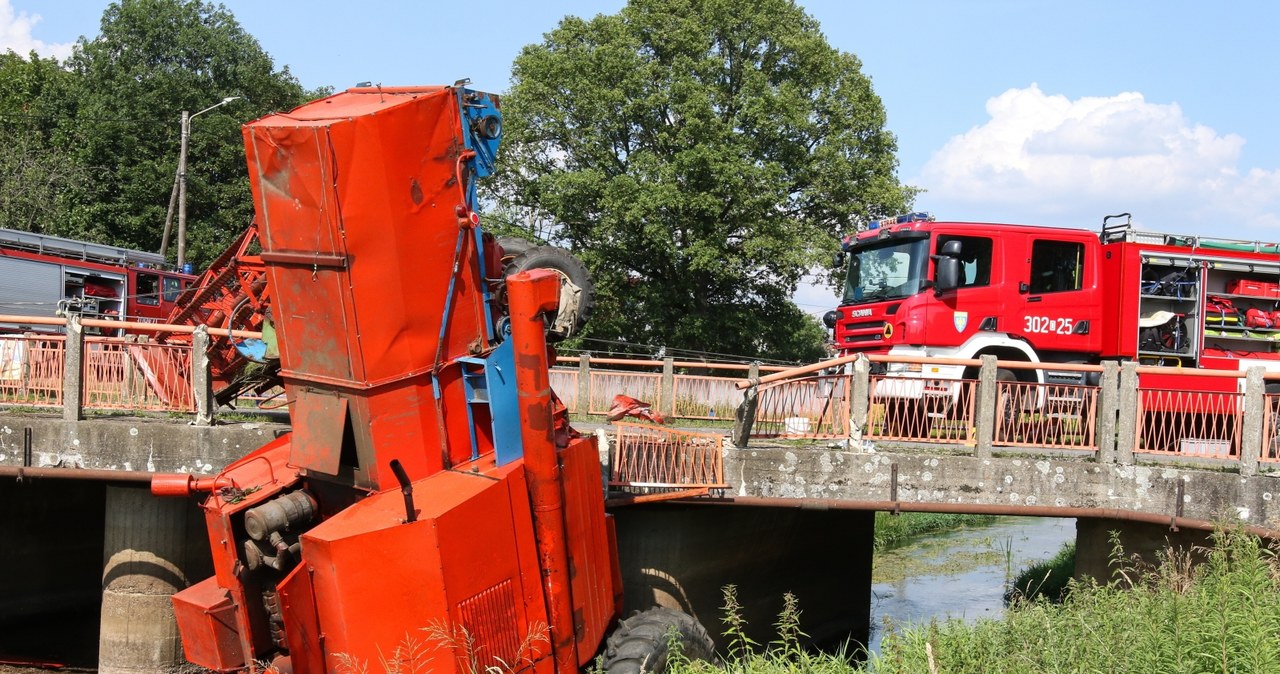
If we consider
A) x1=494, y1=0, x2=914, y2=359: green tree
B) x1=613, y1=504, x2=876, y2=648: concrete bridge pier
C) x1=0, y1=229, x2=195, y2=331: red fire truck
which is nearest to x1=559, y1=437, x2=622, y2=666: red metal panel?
x1=613, y1=504, x2=876, y2=648: concrete bridge pier

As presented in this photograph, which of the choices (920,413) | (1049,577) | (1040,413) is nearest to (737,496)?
(920,413)

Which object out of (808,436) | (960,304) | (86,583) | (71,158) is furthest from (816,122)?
(71,158)

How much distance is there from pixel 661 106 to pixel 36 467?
20153mm

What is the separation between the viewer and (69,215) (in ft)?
97.3

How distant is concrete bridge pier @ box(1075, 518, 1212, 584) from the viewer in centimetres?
917

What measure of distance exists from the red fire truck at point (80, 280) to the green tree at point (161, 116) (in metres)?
8.34

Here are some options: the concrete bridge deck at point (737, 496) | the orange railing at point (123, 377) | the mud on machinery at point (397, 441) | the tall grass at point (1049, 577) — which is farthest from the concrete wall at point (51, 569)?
the tall grass at point (1049, 577)

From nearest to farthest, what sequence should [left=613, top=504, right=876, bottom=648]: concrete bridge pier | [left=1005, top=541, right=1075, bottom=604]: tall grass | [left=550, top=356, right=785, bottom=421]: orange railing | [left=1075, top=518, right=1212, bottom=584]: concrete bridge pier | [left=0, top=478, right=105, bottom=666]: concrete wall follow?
[left=1075, top=518, right=1212, bottom=584]: concrete bridge pier, [left=613, top=504, right=876, bottom=648]: concrete bridge pier, [left=0, top=478, right=105, bottom=666]: concrete wall, [left=1005, top=541, right=1075, bottom=604]: tall grass, [left=550, top=356, right=785, bottom=421]: orange railing

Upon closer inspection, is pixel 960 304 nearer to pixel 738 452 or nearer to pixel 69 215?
pixel 738 452

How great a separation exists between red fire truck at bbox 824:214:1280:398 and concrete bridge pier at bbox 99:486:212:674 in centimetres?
777

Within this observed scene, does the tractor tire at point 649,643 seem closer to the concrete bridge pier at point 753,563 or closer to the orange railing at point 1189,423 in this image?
the concrete bridge pier at point 753,563

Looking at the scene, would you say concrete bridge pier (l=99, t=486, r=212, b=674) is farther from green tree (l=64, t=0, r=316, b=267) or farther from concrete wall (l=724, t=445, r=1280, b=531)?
green tree (l=64, t=0, r=316, b=267)

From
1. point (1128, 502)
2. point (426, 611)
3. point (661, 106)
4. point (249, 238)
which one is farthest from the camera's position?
point (661, 106)

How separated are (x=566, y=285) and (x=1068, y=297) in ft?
24.1
